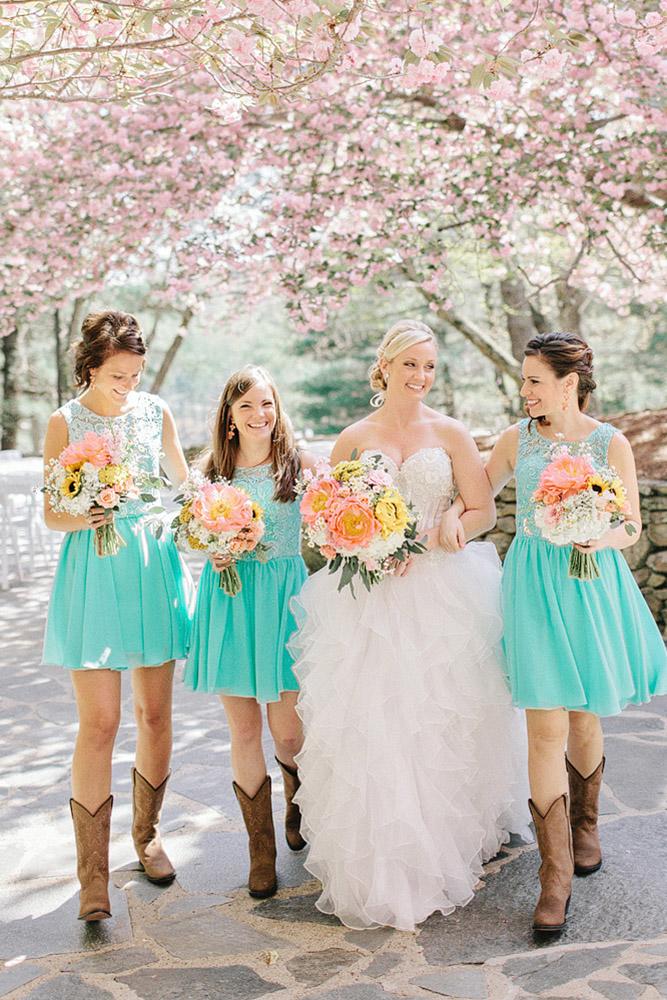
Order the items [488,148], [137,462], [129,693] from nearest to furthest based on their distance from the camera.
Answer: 1. [137,462]
2. [129,693]
3. [488,148]

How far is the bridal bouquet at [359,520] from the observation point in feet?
10.5

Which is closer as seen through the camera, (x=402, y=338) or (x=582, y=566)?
(x=582, y=566)

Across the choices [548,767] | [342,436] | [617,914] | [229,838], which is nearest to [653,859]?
[617,914]

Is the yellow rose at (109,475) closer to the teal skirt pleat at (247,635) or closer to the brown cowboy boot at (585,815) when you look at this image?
the teal skirt pleat at (247,635)

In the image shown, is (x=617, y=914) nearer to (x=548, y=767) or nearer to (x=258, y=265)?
(x=548, y=767)

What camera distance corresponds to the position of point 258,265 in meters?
10.0

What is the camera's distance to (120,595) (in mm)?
3584

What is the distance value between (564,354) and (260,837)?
198 centimetres

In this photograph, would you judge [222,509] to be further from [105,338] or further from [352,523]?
[105,338]

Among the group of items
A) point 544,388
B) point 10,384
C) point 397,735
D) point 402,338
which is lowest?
point 397,735

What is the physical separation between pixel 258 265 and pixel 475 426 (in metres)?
11.7

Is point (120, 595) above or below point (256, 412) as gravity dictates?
below

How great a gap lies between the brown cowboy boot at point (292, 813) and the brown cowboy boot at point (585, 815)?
3.38 feet

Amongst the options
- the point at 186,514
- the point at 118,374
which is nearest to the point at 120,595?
the point at 186,514
